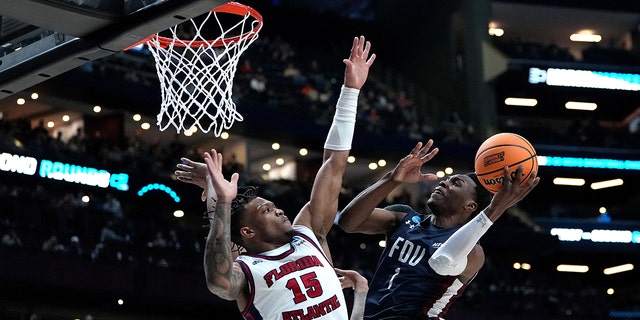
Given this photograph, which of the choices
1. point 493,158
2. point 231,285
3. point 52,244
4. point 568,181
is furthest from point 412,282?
point 568,181

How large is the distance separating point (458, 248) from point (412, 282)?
0.60 metres

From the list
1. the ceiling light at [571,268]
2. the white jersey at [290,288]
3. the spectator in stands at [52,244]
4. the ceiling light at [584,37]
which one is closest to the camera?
the white jersey at [290,288]

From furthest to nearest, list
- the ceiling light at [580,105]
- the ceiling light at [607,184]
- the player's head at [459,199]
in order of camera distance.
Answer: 1. the ceiling light at [580,105]
2. the ceiling light at [607,184]
3. the player's head at [459,199]

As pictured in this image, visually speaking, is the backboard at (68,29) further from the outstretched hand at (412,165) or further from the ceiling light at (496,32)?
the ceiling light at (496,32)

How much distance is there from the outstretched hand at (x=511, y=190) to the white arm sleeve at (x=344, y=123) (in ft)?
3.08

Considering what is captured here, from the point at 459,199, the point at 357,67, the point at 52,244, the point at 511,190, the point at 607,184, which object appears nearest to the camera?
the point at 511,190

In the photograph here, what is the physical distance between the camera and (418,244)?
22.5 feet

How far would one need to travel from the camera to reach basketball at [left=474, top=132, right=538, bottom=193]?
20.8 feet

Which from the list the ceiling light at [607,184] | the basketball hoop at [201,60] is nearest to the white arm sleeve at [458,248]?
the basketball hoop at [201,60]

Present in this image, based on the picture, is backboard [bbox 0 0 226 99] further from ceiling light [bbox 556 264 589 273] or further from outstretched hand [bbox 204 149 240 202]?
ceiling light [bbox 556 264 589 273]

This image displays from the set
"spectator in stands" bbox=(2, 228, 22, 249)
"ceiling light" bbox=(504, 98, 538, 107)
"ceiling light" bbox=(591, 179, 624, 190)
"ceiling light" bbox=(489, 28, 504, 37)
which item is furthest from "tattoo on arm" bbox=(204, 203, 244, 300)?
"ceiling light" bbox=(489, 28, 504, 37)

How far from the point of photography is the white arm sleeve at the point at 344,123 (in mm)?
6262

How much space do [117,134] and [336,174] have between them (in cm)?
2356

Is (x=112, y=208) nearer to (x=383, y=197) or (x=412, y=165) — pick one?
(x=383, y=197)
